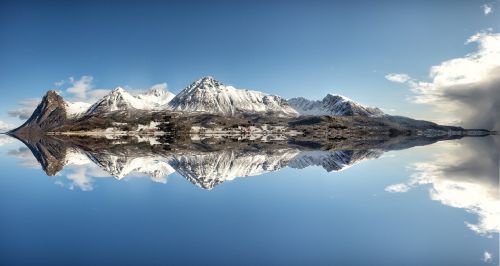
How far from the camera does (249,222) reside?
86.6ft

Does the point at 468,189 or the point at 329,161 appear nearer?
the point at 468,189

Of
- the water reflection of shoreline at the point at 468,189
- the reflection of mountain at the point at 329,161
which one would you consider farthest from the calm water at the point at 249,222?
the reflection of mountain at the point at 329,161

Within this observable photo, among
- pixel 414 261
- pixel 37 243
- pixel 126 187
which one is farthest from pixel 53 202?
pixel 414 261

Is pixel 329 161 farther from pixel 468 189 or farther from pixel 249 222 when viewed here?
pixel 249 222

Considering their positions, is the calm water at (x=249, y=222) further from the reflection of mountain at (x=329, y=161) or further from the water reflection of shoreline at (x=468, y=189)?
the reflection of mountain at (x=329, y=161)

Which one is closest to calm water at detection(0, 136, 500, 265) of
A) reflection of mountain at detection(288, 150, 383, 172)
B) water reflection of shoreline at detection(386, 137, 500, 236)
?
water reflection of shoreline at detection(386, 137, 500, 236)

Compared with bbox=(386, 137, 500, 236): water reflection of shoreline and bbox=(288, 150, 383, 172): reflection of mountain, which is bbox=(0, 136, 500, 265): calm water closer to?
bbox=(386, 137, 500, 236): water reflection of shoreline

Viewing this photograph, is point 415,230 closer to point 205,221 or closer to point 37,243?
point 205,221

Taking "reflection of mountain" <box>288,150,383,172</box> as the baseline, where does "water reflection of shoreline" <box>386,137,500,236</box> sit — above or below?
above

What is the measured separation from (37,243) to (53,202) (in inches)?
527

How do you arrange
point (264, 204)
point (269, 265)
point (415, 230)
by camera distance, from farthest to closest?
1. point (264, 204)
2. point (415, 230)
3. point (269, 265)

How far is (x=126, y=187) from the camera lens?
4241 cm

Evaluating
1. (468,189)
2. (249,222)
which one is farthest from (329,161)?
(249,222)

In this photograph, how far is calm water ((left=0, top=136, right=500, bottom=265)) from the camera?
19.8 metres
